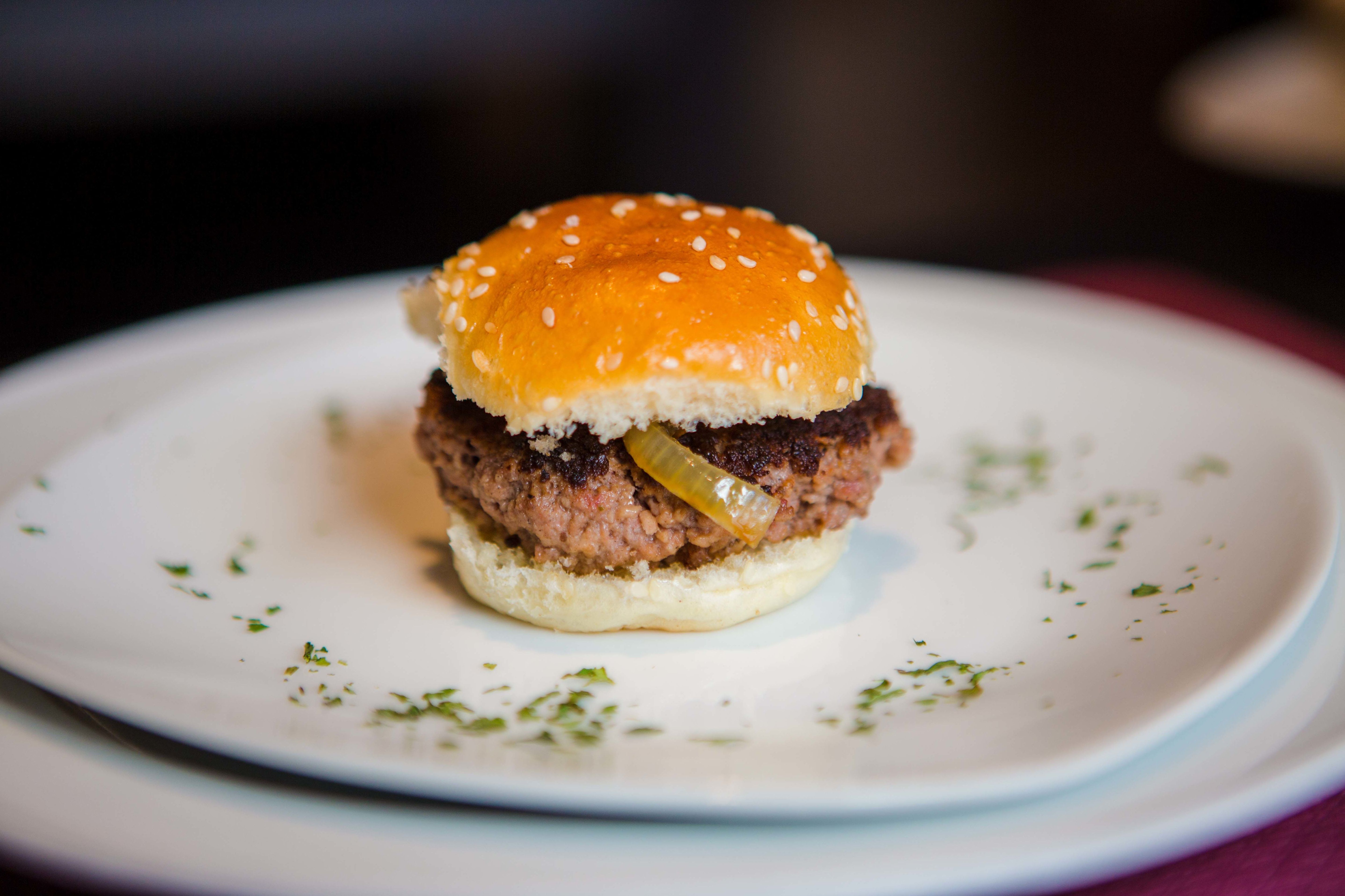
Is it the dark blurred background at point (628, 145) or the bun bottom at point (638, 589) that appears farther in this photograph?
the dark blurred background at point (628, 145)

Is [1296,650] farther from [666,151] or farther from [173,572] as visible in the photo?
[666,151]

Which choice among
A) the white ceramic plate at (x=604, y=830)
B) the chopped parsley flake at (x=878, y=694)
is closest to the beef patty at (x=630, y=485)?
the chopped parsley flake at (x=878, y=694)

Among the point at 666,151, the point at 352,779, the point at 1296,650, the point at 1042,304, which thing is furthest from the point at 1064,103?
the point at 352,779

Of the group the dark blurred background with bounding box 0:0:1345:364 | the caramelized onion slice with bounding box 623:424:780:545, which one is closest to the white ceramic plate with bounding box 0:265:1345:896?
the caramelized onion slice with bounding box 623:424:780:545

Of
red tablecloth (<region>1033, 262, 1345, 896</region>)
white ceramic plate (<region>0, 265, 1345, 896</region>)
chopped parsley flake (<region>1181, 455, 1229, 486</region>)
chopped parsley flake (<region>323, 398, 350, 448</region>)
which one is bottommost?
red tablecloth (<region>1033, 262, 1345, 896</region>)

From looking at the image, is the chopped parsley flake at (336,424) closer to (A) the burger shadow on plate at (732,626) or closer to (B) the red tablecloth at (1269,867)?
(A) the burger shadow on plate at (732,626)

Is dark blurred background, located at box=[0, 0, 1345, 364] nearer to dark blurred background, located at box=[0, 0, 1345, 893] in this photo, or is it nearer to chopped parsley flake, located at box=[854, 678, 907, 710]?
dark blurred background, located at box=[0, 0, 1345, 893]

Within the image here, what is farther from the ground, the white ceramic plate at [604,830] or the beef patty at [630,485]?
the beef patty at [630,485]

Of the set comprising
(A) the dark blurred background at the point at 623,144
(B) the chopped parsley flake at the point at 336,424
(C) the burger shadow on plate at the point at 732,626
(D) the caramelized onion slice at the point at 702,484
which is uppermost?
(A) the dark blurred background at the point at 623,144

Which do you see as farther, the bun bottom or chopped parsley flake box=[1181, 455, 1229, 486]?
chopped parsley flake box=[1181, 455, 1229, 486]
